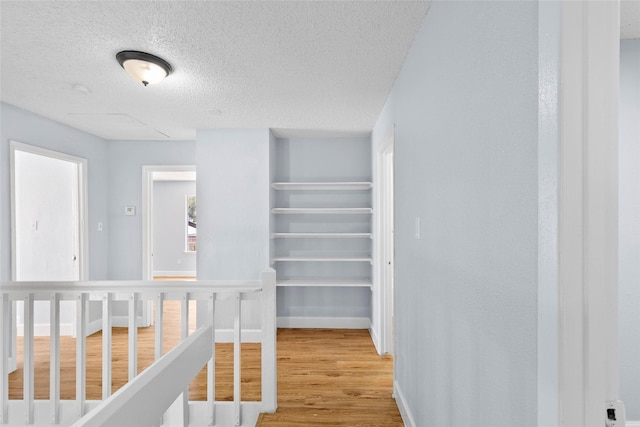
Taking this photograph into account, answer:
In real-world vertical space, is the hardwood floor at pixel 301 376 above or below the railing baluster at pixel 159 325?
below

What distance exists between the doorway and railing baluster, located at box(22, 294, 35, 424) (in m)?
2.26

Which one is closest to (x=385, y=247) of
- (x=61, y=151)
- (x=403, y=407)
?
(x=403, y=407)

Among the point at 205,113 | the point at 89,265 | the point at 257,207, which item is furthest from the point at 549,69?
the point at 89,265

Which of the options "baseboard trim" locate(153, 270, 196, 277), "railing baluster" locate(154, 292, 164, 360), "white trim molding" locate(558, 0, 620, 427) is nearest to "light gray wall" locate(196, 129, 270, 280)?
"railing baluster" locate(154, 292, 164, 360)

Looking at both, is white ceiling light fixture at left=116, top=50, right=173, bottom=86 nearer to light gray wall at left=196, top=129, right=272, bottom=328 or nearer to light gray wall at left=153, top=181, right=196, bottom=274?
light gray wall at left=196, top=129, right=272, bottom=328

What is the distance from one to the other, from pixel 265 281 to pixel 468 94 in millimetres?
1628

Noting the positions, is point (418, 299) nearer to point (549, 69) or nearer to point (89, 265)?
point (549, 69)

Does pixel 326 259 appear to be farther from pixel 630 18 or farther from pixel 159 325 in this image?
pixel 630 18

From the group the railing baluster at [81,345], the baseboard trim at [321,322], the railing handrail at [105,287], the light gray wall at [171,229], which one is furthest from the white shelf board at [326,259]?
the light gray wall at [171,229]

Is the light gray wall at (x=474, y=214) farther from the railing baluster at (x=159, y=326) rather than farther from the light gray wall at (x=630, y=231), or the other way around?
the railing baluster at (x=159, y=326)

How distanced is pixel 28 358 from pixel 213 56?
2.15 metres

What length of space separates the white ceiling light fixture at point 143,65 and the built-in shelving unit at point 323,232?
237cm

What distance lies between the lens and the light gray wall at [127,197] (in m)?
4.75

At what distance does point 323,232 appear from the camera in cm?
464
